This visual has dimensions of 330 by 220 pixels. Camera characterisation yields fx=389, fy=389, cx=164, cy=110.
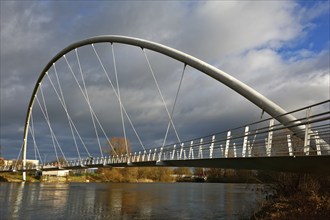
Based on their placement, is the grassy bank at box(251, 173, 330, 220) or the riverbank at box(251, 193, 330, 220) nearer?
A: the riverbank at box(251, 193, 330, 220)

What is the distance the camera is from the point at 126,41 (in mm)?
31672

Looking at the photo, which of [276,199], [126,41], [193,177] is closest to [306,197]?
[276,199]

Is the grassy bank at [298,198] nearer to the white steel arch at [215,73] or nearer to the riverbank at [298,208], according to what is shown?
the riverbank at [298,208]

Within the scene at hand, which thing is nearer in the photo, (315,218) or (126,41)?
(315,218)

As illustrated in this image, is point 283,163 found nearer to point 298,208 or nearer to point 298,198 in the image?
point 298,208

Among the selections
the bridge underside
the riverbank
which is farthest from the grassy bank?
the bridge underside

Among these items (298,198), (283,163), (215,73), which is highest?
(215,73)

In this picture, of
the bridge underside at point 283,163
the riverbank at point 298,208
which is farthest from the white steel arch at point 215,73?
the riverbank at point 298,208

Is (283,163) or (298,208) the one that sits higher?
(283,163)

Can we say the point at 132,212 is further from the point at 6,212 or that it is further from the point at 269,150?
the point at 269,150

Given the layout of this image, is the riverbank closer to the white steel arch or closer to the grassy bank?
the grassy bank

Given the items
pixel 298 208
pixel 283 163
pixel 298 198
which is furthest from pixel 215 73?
pixel 283 163

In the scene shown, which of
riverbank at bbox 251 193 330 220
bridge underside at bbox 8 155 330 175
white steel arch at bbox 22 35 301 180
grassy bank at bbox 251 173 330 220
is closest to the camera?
bridge underside at bbox 8 155 330 175

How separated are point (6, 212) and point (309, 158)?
77.1 feet
